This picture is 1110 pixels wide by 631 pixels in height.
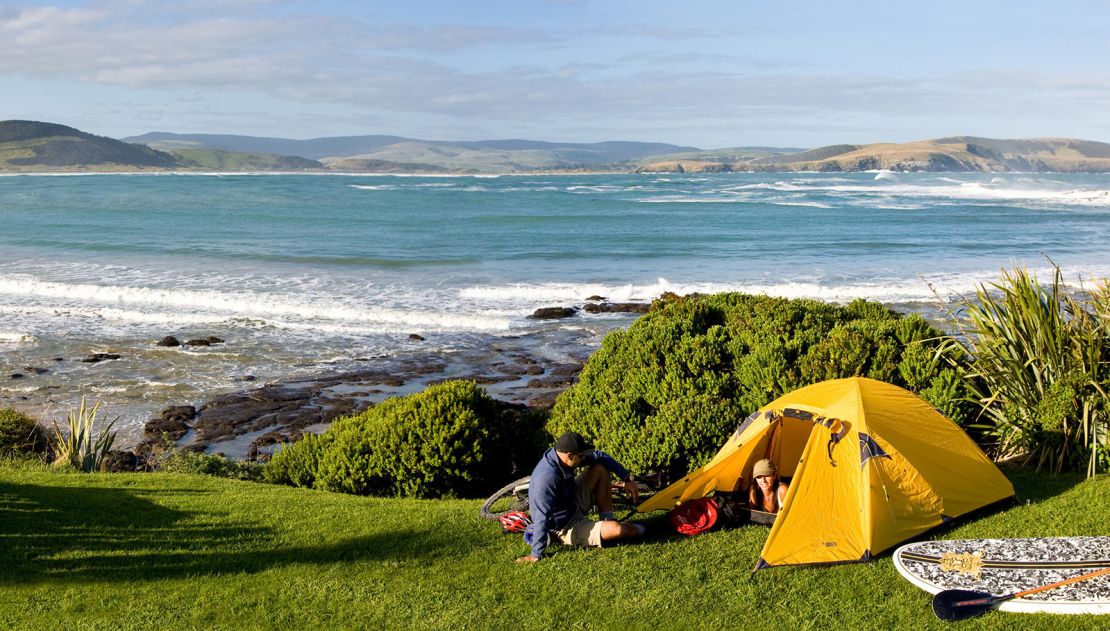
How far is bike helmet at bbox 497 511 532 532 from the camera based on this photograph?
893 centimetres

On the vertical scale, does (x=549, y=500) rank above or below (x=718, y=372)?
below

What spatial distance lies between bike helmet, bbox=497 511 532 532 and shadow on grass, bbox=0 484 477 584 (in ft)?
1.61

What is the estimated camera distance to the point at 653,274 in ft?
120

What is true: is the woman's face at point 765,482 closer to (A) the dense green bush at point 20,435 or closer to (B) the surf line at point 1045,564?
(B) the surf line at point 1045,564

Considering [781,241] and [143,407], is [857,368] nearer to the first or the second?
[143,407]

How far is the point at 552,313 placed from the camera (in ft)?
87.5

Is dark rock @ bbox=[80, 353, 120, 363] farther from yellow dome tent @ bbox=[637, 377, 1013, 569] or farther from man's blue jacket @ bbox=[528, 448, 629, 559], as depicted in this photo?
yellow dome tent @ bbox=[637, 377, 1013, 569]

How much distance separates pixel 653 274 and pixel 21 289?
22085 millimetres

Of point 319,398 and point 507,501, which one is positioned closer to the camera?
point 507,501

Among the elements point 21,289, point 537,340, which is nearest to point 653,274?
point 537,340

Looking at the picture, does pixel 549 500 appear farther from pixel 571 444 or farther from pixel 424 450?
pixel 424 450

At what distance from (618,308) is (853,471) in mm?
19660

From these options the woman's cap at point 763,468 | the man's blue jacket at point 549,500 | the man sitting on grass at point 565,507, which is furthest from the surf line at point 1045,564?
the man's blue jacket at point 549,500

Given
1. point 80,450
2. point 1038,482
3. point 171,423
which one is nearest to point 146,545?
point 80,450
